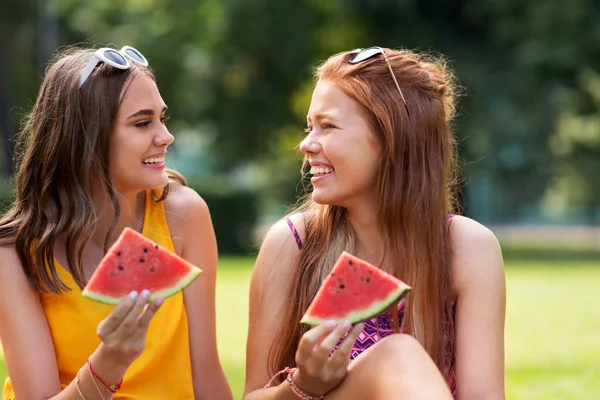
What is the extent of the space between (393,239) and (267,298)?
60 centimetres

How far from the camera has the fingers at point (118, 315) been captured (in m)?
3.33

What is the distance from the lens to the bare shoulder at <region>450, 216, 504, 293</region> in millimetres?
4016

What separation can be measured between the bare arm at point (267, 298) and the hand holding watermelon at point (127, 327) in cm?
72

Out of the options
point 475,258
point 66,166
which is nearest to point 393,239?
point 475,258

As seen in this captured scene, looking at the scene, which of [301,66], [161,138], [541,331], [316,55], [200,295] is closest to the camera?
[161,138]

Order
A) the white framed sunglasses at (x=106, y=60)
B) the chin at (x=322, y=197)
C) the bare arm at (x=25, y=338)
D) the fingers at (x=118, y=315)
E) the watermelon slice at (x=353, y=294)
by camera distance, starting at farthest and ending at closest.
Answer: the white framed sunglasses at (x=106, y=60)
the chin at (x=322, y=197)
the bare arm at (x=25, y=338)
the watermelon slice at (x=353, y=294)
the fingers at (x=118, y=315)

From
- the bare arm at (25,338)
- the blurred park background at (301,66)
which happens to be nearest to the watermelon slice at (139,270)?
the bare arm at (25,338)

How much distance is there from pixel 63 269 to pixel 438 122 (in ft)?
5.63

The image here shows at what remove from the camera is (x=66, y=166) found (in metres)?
4.15

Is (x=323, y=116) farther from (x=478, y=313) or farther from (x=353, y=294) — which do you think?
(x=478, y=313)

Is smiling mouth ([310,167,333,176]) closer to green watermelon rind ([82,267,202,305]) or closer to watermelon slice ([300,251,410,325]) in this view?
watermelon slice ([300,251,410,325])

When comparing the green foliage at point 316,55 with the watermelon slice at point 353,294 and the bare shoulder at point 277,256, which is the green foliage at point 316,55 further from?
the watermelon slice at point 353,294

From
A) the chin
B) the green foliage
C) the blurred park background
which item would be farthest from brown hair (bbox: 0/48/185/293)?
the green foliage

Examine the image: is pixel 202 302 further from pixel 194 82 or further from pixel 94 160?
pixel 194 82
